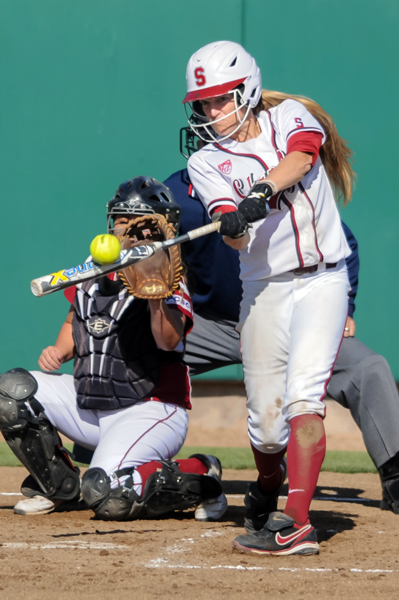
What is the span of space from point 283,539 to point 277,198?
114 centimetres

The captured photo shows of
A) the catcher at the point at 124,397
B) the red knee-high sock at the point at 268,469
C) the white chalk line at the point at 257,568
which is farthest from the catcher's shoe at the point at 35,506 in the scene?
the white chalk line at the point at 257,568

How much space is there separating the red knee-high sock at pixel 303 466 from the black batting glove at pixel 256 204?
0.68 meters

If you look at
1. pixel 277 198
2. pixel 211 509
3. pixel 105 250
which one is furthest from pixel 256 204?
pixel 211 509

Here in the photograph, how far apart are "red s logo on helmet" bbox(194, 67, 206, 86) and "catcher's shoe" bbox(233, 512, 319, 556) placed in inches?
59.1

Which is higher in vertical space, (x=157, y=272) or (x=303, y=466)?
(x=157, y=272)

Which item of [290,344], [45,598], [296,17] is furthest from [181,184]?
[45,598]

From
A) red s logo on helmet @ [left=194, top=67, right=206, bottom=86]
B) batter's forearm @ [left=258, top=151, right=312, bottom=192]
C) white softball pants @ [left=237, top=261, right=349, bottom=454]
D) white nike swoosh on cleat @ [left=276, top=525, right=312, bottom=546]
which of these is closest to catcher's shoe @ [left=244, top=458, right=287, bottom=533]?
white softball pants @ [left=237, top=261, right=349, bottom=454]

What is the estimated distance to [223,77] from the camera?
3.33 metres

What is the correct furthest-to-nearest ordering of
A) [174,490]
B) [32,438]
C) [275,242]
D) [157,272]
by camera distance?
[32,438] < [174,490] < [157,272] < [275,242]

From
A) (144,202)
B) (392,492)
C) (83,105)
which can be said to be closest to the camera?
(144,202)

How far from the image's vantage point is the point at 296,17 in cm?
644

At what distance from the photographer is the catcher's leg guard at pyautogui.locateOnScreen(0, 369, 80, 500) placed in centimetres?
368

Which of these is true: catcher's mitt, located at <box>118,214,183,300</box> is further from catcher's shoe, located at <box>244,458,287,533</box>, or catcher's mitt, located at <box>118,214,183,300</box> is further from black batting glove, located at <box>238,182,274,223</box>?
catcher's shoe, located at <box>244,458,287,533</box>

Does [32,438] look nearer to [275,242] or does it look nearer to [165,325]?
[165,325]
